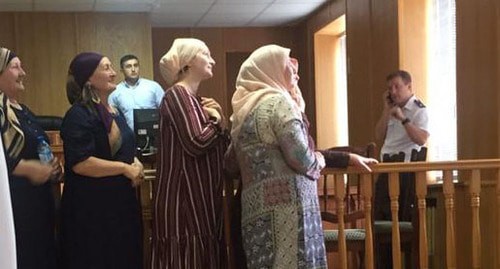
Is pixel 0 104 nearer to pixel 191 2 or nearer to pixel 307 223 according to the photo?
pixel 307 223

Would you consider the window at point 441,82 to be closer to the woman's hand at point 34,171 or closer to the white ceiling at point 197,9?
the white ceiling at point 197,9

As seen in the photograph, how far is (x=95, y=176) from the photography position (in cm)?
252

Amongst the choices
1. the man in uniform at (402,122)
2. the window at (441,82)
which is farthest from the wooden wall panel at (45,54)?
the man in uniform at (402,122)

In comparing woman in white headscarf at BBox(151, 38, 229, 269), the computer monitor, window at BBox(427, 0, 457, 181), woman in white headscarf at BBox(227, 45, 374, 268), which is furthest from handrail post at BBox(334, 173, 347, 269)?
window at BBox(427, 0, 457, 181)

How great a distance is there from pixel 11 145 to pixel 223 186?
85 cm

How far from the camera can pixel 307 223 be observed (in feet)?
8.35

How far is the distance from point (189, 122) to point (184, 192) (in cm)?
28

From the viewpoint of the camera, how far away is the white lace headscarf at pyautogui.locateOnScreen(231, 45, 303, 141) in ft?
8.30

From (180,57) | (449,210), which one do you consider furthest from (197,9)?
(449,210)

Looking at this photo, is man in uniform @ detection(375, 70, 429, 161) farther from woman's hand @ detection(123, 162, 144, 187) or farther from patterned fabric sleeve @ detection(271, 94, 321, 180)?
woman's hand @ detection(123, 162, 144, 187)

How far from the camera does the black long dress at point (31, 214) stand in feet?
7.92

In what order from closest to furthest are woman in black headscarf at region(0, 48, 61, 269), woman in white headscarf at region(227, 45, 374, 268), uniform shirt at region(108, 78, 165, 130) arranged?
woman in black headscarf at region(0, 48, 61, 269) < woman in white headscarf at region(227, 45, 374, 268) < uniform shirt at region(108, 78, 165, 130)

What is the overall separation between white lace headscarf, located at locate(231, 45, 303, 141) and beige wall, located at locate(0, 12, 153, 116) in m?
5.54

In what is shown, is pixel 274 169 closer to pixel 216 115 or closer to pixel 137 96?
pixel 216 115
